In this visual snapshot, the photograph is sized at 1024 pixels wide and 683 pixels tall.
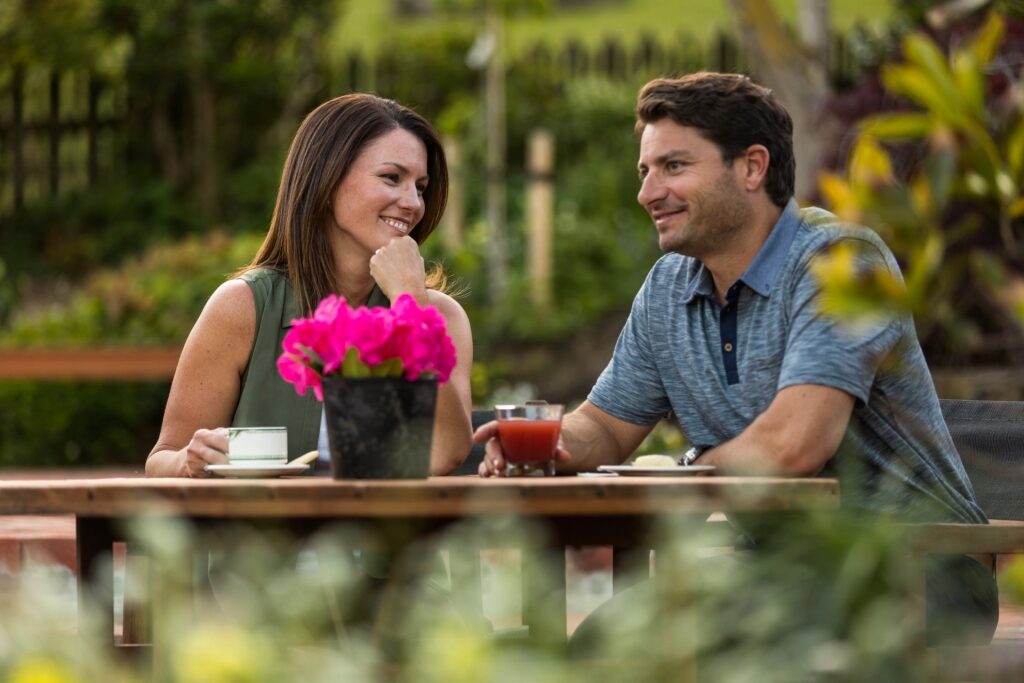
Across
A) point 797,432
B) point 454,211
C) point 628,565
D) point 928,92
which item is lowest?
point 628,565

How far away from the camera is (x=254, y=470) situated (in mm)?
2766

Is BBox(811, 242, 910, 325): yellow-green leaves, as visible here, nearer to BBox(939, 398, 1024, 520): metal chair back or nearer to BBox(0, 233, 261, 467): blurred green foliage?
BBox(939, 398, 1024, 520): metal chair back

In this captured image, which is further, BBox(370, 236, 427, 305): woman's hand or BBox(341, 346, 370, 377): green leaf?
BBox(370, 236, 427, 305): woman's hand

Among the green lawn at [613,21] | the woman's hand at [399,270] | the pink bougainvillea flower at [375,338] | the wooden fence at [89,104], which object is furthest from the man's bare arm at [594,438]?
the green lawn at [613,21]

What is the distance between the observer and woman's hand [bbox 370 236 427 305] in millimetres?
3338

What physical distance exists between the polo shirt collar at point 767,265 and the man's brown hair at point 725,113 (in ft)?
0.22

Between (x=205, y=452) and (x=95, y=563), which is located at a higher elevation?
(x=205, y=452)

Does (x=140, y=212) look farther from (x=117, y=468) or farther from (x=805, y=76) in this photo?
(x=805, y=76)

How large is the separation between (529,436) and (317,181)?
0.95m

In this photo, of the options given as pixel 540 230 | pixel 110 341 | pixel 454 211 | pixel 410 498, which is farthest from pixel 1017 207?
pixel 454 211

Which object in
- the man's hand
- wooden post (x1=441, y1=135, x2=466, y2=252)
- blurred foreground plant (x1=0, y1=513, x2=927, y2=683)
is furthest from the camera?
wooden post (x1=441, y1=135, x2=466, y2=252)

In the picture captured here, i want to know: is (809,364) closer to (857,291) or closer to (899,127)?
(899,127)

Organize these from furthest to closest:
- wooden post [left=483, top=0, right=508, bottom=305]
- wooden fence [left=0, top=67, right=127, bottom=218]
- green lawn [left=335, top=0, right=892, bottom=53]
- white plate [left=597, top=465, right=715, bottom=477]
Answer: green lawn [left=335, top=0, right=892, bottom=53]
wooden fence [left=0, top=67, right=127, bottom=218]
wooden post [left=483, top=0, right=508, bottom=305]
white plate [left=597, top=465, right=715, bottom=477]

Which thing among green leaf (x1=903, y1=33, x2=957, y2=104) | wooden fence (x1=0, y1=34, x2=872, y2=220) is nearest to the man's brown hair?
green leaf (x1=903, y1=33, x2=957, y2=104)
